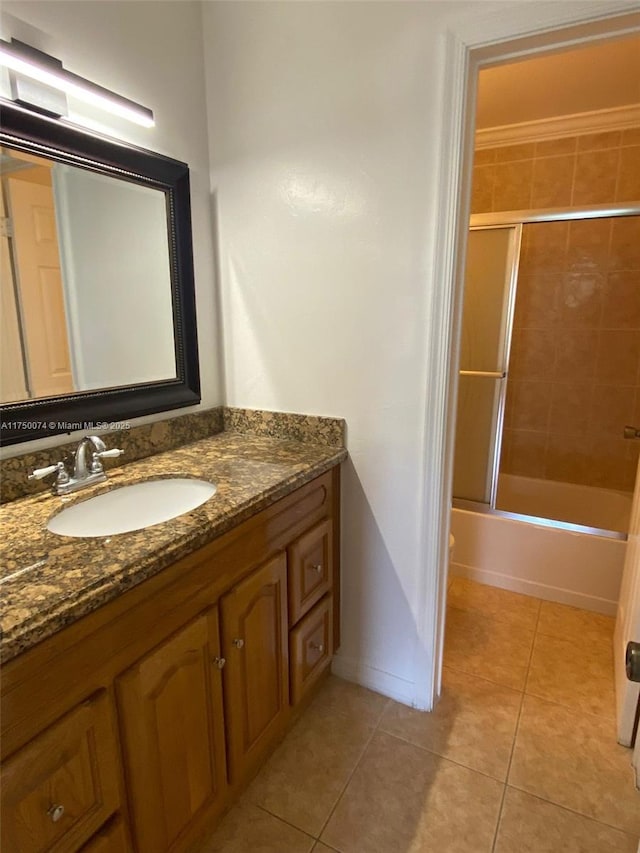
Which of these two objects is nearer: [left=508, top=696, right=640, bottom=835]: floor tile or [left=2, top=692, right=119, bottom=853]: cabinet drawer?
[left=2, top=692, right=119, bottom=853]: cabinet drawer

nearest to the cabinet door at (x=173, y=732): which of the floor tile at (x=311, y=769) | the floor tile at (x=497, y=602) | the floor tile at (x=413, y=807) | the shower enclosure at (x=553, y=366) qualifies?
the floor tile at (x=311, y=769)

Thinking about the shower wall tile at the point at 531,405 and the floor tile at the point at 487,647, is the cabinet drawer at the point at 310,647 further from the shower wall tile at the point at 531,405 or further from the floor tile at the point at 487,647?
the shower wall tile at the point at 531,405

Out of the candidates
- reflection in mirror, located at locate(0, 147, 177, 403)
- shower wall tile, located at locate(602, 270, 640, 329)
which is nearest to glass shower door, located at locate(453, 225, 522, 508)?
shower wall tile, located at locate(602, 270, 640, 329)

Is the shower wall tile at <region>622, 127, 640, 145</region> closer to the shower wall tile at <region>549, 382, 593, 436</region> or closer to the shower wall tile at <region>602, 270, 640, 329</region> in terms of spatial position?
the shower wall tile at <region>602, 270, 640, 329</region>

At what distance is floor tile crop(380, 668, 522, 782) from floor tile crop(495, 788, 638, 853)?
110 millimetres

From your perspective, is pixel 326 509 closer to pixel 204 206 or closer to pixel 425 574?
pixel 425 574

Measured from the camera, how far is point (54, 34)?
3.88ft

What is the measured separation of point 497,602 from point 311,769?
3.95 feet

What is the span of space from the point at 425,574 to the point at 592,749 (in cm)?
73

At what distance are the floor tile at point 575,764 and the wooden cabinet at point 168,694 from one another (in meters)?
0.73

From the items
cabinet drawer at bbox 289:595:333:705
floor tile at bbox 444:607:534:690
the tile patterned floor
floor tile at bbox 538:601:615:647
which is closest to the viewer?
the tile patterned floor

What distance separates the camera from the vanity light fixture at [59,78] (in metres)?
1.07

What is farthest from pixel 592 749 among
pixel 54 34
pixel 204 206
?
pixel 54 34

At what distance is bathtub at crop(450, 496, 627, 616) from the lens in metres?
2.19
